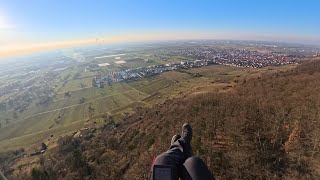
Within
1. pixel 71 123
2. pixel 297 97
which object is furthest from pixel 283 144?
pixel 71 123

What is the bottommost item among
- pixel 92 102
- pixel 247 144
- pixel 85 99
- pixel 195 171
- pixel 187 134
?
pixel 85 99

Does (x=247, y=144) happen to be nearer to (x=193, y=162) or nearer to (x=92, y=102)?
(x=193, y=162)

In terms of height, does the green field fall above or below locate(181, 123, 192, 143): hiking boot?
below

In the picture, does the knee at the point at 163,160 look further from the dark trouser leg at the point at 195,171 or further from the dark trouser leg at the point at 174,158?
the dark trouser leg at the point at 195,171

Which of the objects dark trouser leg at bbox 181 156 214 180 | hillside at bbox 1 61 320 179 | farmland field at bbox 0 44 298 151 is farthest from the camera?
farmland field at bbox 0 44 298 151

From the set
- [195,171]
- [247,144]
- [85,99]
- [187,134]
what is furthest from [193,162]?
[85,99]

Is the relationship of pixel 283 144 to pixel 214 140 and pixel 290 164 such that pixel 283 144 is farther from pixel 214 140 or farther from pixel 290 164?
pixel 214 140

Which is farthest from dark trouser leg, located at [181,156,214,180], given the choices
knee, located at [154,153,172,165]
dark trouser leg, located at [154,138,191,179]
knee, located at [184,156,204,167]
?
knee, located at [154,153,172,165]

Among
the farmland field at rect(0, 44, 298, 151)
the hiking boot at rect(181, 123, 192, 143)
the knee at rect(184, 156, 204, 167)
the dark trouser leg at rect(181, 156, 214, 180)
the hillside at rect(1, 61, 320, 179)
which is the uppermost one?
the knee at rect(184, 156, 204, 167)

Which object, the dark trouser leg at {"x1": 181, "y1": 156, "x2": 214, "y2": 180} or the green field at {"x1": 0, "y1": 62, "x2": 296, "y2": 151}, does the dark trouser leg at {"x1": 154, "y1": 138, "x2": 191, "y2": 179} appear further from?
the green field at {"x1": 0, "y1": 62, "x2": 296, "y2": 151}
